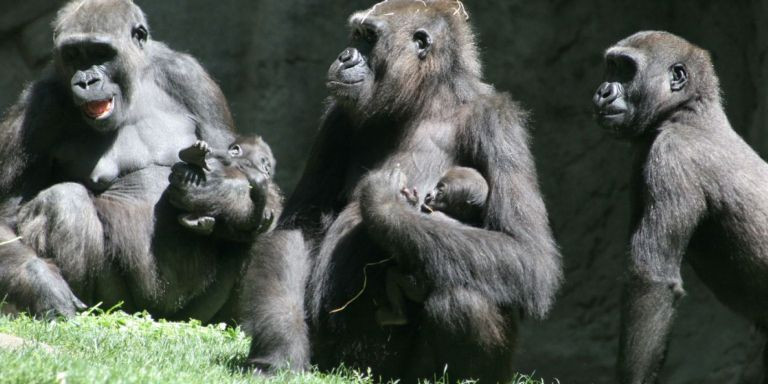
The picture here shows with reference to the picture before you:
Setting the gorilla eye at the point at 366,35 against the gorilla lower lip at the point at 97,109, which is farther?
the gorilla lower lip at the point at 97,109

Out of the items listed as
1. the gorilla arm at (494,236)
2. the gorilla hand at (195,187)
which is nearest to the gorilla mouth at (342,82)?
the gorilla arm at (494,236)

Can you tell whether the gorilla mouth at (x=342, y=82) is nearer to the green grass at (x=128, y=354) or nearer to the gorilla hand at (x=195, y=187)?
the green grass at (x=128, y=354)

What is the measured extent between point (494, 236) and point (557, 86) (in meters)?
5.16

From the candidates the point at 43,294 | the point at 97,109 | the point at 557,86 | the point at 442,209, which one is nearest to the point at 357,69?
the point at 442,209

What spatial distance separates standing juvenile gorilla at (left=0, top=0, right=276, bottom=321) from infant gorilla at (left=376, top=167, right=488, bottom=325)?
2.09 meters

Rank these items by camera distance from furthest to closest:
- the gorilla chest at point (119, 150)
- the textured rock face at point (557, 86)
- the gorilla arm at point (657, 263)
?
the textured rock face at point (557, 86) → the gorilla chest at point (119, 150) → the gorilla arm at point (657, 263)

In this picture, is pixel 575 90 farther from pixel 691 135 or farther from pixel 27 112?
pixel 27 112

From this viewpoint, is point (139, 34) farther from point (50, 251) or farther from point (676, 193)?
point (676, 193)

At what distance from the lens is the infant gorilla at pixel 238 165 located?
877 cm

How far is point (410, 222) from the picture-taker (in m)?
6.68

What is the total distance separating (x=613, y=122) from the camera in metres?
7.64

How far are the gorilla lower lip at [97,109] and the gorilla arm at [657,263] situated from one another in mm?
3814

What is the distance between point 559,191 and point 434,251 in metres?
5.32

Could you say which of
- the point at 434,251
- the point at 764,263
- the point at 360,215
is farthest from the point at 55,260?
the point at 764,263
